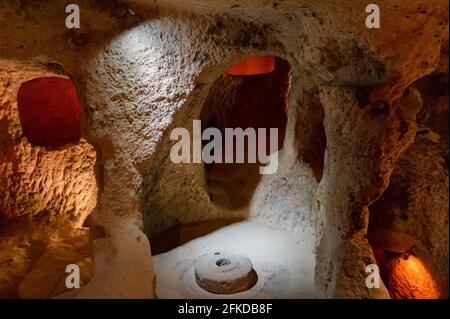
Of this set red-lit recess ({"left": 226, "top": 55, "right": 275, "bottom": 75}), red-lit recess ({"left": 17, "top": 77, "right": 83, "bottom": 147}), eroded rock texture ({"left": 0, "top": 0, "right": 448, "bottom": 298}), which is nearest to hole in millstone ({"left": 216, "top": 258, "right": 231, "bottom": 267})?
eroded rock texture ({"left": 0, "top": 0, "right": 448, "bottom": 298})

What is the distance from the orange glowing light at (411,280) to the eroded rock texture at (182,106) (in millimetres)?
2230

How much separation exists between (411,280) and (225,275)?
3.71m

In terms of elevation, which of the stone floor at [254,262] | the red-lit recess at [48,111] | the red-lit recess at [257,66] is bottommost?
the stone floor at [254,262]

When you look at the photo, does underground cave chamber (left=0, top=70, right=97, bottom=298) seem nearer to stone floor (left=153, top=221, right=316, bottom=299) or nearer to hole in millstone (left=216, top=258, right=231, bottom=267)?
stone floor (left=153, top=221, right=316, bottom=299)

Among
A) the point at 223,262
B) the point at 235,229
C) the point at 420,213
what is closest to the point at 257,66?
the point at 235,229

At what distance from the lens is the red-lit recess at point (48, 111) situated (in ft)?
19.9

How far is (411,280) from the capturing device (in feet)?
22.1

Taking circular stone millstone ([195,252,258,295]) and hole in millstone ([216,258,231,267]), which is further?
hole in millstone ([216,258,231,267])

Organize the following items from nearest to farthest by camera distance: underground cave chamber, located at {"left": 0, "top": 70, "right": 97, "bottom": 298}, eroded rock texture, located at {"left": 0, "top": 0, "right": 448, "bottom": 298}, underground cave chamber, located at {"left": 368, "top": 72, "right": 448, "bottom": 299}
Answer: eroded rock texture, located at {"left": 0, "top": 0, "right": 448, "bottom": 298}, underground cave chamber, located at {"left": 0, "top": 70, "right": 97, "bottom": 298}, underground cave chamber, located at {"left": 368, "top": 72, "right": 448, "bottom": 299}

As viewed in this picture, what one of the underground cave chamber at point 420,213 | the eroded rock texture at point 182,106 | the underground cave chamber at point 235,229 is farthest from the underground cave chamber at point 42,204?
the underground cave chamber at point 420,213

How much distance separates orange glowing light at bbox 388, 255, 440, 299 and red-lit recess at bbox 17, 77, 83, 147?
5903 mm

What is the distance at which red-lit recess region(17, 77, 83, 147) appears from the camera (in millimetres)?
6066

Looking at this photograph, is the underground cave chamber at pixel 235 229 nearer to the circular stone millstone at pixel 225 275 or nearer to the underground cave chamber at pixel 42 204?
the circular stone millstone at pixel 225 275

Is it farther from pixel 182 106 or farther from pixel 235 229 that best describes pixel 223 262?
pixel 182 106
